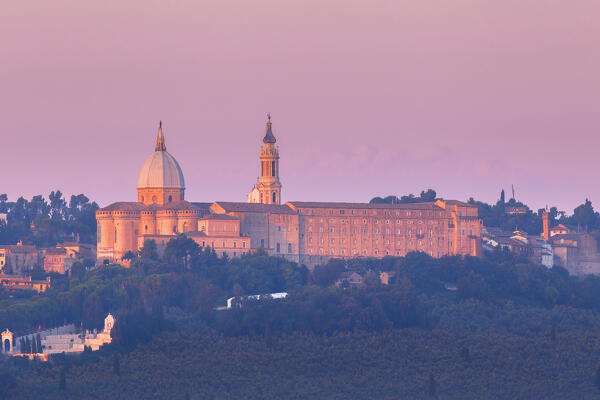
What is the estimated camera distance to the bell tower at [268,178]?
134m

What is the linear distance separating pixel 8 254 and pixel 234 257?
58.2 feet

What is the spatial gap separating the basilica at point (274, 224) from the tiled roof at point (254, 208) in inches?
2.8

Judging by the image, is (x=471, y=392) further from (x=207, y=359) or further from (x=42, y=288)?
(x=42, y=288)

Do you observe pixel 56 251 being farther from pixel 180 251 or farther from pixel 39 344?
pixel 39 344

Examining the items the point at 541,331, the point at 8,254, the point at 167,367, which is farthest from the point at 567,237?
the point at 167,367

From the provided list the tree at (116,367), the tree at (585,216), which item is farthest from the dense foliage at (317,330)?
the tree at (585,216)

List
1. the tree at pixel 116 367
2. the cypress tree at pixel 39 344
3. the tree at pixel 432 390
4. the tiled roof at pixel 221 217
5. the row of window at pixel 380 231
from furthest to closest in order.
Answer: the row of window at pixel 380 231
the tiled roof at pixel 221 217
the cypress tree at pixel 39 344
the tree at pixel 432 390
the tree at pixel 116 367

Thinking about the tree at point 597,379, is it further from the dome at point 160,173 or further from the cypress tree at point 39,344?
the dome at point 160,173

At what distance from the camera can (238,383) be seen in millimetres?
100000

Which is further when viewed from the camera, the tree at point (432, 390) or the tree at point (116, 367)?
the tree at point (432, 390)

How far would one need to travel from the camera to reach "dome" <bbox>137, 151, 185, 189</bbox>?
129000mm

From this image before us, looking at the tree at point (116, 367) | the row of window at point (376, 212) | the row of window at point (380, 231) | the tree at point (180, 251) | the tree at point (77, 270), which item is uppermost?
the row of window at point (376, 212)

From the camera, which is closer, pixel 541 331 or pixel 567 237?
pixel 541 331

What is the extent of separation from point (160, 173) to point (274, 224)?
360 inches
